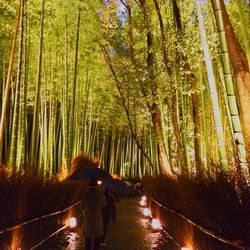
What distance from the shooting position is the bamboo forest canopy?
19.0 ft

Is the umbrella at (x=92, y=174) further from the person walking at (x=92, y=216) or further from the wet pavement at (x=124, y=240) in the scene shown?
the person walking at (x=92, y=216)

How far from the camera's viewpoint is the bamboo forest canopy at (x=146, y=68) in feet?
19.0

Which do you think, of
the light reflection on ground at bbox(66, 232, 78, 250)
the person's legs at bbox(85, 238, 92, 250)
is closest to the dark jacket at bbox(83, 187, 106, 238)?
the person's legs at bbox(85, 238, 92, 250)

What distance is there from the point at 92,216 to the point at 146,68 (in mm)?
7871

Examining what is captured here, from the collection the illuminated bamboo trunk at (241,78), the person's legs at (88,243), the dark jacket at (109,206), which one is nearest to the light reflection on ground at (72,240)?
the dark jacket at (109,206)

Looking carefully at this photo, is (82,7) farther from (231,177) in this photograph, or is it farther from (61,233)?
(231,177)

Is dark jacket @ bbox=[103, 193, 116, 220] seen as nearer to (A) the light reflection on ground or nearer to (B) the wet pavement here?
(B) the wet pavement

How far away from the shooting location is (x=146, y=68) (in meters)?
12.8

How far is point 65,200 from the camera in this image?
933 cm

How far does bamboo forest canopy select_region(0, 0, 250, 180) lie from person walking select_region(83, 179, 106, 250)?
4.74 feet

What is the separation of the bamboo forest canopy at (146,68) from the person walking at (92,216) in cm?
145

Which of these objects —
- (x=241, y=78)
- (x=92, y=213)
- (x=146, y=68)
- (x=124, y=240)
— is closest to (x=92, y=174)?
(x=124, y=240)

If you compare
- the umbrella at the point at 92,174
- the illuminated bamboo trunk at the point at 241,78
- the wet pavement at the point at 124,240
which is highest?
the illuminated bamboo trunk at the point at 241,78

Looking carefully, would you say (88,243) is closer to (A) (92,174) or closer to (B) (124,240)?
(B) (124,240)
